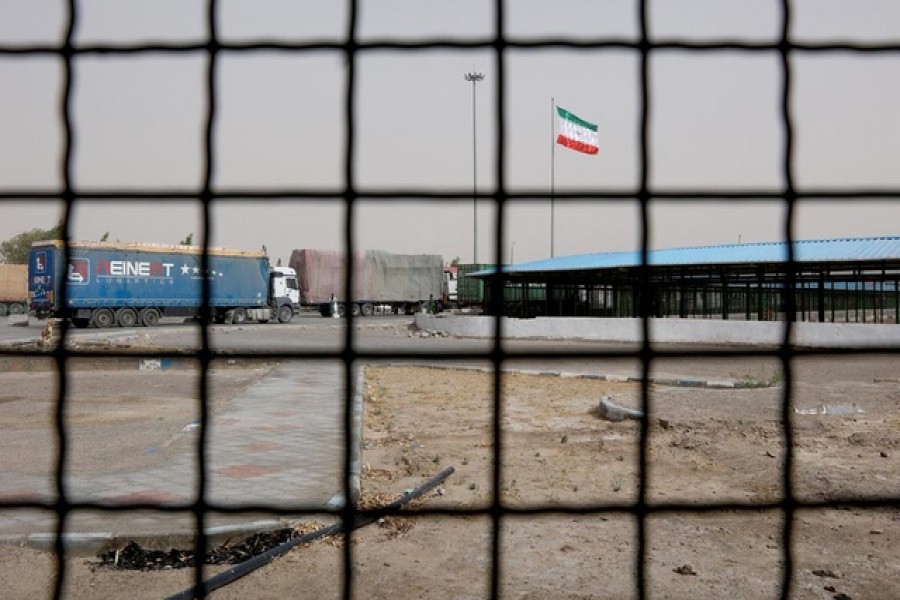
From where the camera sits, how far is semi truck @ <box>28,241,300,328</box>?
27500 mm

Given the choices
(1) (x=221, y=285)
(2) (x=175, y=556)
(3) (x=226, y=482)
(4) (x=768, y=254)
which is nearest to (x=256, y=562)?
(2) (x=175, y=556)

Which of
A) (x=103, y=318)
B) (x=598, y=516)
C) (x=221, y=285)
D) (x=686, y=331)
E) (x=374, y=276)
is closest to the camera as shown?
(x=598, y=516)

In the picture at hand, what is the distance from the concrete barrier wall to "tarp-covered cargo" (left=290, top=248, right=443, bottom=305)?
11998 mm

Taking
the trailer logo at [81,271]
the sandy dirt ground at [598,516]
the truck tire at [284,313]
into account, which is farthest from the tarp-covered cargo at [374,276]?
the sandy dirt ground at [598,516]

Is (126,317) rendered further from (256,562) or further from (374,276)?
(256,562)

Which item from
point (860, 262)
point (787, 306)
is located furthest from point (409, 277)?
point (787, 306)

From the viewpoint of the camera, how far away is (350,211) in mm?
1774

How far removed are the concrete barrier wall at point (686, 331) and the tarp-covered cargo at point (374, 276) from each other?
12.0 meters

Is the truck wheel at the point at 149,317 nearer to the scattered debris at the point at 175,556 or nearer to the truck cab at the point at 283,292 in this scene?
the truck cab at the point at 283,292

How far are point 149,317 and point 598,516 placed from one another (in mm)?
26368

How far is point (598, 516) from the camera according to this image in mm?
5758

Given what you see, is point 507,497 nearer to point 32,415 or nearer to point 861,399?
point 32,415

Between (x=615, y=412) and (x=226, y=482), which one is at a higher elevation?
(x=615, y=412)

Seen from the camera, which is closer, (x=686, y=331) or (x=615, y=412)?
(x=615, y=412)
